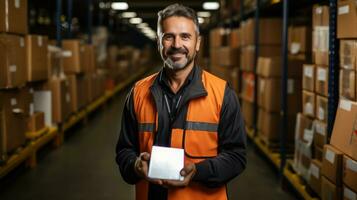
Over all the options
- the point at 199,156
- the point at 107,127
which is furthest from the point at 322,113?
the point at 107,127

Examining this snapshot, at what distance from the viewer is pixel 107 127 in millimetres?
9195

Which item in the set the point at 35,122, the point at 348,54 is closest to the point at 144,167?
the point at 348,54

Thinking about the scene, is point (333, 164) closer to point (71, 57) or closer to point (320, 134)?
point (320, 134)

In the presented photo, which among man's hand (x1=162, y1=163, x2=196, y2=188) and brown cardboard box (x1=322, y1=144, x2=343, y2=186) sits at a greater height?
man's hand (x1=162, y1=163, x2=196, y2=188)

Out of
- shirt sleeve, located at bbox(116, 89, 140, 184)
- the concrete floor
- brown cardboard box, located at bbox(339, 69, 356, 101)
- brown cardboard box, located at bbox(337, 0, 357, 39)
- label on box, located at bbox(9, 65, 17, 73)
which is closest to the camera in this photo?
shirt sleeve, located at bbox(116, 89, 140, 184)

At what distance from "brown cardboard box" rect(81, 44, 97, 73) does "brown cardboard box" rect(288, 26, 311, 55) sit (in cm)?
402

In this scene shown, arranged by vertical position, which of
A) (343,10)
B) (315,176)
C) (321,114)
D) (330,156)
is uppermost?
(343,10)

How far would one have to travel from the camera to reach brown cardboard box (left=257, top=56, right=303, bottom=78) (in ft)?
18.7

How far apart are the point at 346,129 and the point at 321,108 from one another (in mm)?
932

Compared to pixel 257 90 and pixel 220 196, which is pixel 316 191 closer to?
pixel 220 196

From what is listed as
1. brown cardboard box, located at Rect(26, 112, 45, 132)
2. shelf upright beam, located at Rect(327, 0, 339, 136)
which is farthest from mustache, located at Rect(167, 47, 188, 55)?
brown cardboard box, located at Rect(26, 112, 45, 132)

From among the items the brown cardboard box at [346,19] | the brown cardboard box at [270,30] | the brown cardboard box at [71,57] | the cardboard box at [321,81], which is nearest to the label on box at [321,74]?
the cardboard box at [321,81]

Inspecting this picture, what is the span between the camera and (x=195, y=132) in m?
2.08

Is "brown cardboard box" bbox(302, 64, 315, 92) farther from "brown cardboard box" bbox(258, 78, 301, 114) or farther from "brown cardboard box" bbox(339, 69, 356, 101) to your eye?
"brown cardboard box" bbox(258, 78, 301, 114)
